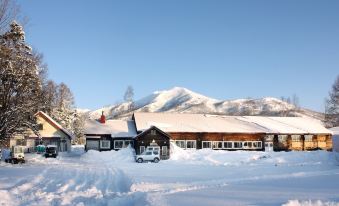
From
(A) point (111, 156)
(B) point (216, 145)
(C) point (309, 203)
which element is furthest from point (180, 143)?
(C) point (309, 203)

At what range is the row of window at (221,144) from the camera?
61250 millimetres

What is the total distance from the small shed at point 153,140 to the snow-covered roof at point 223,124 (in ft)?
9.26

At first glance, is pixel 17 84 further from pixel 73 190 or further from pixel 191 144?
pixel 191 144

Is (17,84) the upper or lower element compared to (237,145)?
upper

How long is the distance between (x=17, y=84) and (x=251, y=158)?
26.0m

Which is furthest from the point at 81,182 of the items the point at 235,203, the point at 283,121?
the point at 283,121

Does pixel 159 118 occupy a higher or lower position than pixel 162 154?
higher

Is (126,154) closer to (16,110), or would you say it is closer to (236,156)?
(236,156)

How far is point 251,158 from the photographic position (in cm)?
4919

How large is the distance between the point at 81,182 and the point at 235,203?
13.1 meters

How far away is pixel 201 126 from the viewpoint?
209 feet

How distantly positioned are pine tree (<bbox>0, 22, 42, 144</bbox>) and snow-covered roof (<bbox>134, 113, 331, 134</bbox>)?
21.7m

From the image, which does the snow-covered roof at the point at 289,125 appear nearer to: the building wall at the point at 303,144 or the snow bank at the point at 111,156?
the building wall at the point at 303,144

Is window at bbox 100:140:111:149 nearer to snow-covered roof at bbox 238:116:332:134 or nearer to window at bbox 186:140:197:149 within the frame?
window at bbox 186:140:197:149
